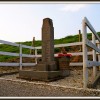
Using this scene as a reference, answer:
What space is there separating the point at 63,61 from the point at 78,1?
10.3 feet

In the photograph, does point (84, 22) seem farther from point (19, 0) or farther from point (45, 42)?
point (45, 42)

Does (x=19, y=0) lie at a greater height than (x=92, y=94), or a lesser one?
greater

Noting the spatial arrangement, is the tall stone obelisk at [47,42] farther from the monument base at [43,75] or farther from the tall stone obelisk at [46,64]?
the monument base at [43,75]

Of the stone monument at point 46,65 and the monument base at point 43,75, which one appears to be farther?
the stone monument at point 46,65

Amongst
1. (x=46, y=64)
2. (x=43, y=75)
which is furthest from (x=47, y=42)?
(x=43, y=75)

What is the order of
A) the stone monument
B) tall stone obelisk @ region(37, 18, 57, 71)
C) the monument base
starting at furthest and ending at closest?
tall stone obelisk @ region(37, 18, 57, 71) < the stone monument < the monument base

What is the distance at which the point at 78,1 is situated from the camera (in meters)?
6.14

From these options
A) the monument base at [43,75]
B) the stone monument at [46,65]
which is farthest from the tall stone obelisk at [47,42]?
the monument base at [43,75]

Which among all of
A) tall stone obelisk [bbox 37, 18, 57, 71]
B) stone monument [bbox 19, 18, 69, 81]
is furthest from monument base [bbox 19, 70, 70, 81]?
tall stone obelisk [bbox 37, 18, 57, 71]

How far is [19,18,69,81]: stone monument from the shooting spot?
7714 mm

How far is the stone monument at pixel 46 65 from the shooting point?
7714 mm

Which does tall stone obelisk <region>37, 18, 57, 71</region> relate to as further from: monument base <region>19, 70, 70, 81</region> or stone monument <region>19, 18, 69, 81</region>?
monument base <region>19, 70, 70, 81</region>

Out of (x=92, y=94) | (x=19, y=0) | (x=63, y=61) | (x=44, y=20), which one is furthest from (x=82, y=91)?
(x=44, y=20)

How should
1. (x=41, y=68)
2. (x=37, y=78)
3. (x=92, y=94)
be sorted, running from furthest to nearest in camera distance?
1. (x=41, y=68)
2. (x=37, y=78)
3. (x=92, y=94)
